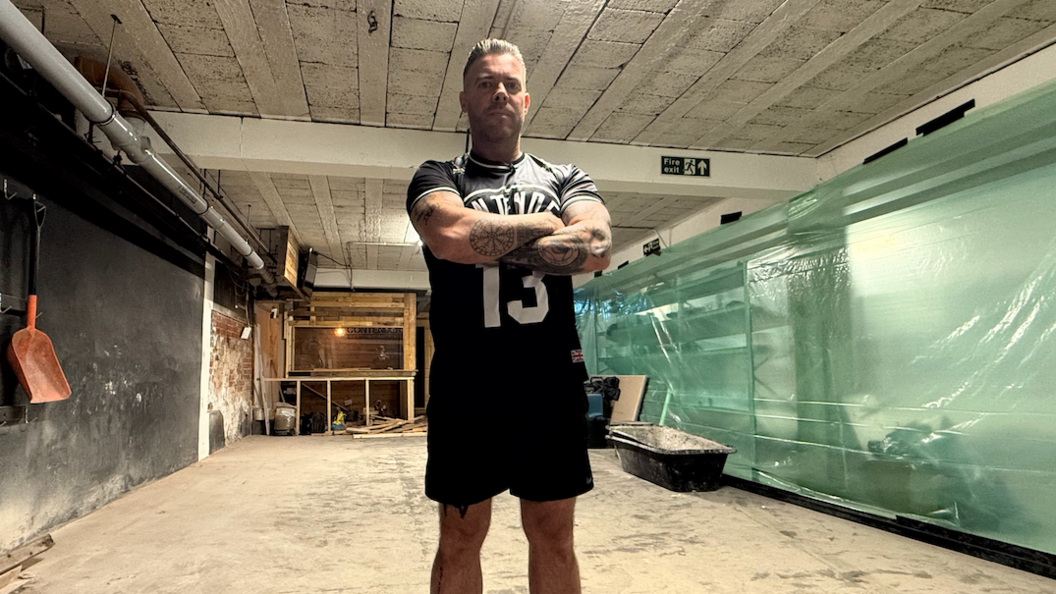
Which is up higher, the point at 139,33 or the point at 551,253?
the point at 139,33

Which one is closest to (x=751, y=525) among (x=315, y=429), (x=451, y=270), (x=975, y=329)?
(x=975, y=329)

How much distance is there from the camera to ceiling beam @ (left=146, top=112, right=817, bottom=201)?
392cm

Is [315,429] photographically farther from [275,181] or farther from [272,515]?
[272,515]

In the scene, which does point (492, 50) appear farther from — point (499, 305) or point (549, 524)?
point (549, 524)

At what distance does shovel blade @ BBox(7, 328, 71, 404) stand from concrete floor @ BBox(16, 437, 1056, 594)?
2.40 feet

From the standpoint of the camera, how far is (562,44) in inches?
122

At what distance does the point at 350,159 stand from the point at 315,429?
605 centimetres

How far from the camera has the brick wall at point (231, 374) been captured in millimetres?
6379

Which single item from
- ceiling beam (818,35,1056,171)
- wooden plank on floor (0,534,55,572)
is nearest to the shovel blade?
wooden plank on floor (0,534,55,572)

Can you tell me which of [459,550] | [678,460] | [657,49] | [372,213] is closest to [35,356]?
[459,550]

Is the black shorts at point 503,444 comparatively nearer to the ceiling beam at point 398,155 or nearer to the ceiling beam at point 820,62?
the ceiling beam at point 820,62

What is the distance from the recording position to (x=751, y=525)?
3.01 meters

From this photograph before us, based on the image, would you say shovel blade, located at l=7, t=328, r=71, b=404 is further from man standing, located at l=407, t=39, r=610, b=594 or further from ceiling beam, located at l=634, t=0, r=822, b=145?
ceiling beam, located at l=634, t=0, r=822, b=145

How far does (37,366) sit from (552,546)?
291cm
